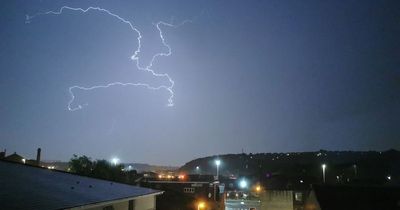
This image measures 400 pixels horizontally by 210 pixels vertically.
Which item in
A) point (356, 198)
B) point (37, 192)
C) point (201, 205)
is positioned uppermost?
point (37, 192)

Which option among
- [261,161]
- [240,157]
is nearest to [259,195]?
[261,161]

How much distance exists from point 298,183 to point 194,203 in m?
29.9

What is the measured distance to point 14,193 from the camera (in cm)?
1181

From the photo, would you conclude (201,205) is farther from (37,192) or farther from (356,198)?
(37,192)

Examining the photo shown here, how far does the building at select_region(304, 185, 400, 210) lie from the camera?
30.5m

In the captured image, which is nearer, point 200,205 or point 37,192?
point 37,192

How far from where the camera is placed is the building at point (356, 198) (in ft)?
100

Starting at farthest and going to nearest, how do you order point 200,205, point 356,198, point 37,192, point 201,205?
point 201,205
point 200,205
point 356,198
point 37,192

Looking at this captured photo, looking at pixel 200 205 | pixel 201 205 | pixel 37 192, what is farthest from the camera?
pixel 201 205

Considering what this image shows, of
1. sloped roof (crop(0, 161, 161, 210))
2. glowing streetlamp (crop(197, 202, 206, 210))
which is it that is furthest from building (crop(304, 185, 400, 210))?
sloped roof (crop(0, 161, 161, 210))

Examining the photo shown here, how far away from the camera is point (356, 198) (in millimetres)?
31531

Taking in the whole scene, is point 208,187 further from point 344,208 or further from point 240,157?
point 240,157

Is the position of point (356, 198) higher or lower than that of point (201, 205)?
higher

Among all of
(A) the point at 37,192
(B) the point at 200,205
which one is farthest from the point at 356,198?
(A) the point at 37,192
